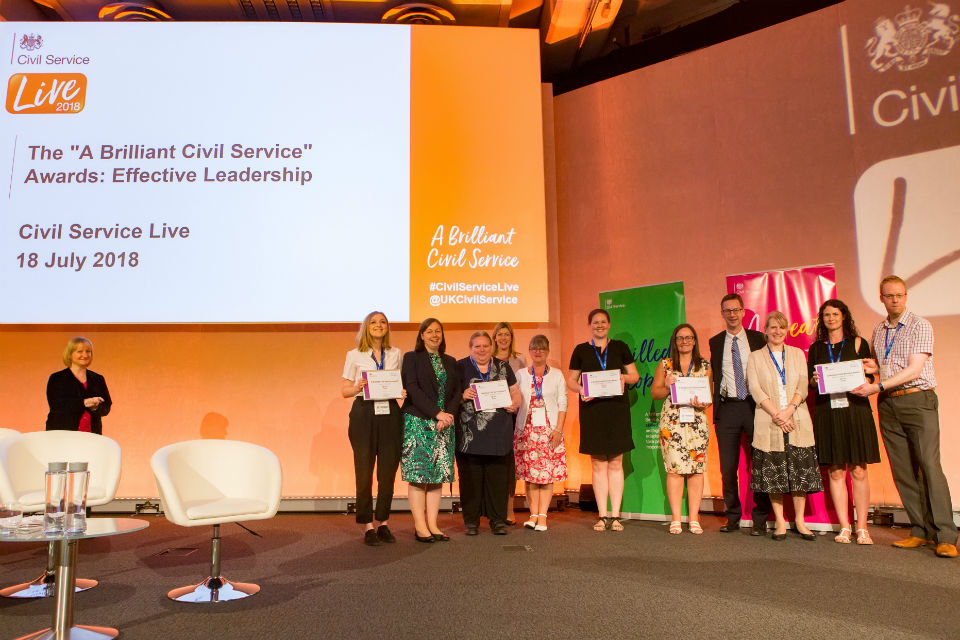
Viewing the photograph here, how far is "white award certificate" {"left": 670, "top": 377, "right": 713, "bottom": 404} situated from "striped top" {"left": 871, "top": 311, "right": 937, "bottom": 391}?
1.00 meters

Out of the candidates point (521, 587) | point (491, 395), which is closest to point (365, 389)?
point (491, 395)

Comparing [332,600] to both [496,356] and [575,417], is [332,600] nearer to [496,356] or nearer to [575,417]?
[496,356]

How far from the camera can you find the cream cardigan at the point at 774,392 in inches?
167

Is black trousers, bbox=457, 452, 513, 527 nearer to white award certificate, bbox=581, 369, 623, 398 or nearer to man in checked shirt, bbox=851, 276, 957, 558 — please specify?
white award certificate, bbox=581, 369, 623, 398

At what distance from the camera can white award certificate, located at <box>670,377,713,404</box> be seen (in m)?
4.43

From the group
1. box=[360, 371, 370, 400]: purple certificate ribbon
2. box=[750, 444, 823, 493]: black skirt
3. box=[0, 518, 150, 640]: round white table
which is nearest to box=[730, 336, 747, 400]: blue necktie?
box=[750, 444, 823, 493]: black skirt

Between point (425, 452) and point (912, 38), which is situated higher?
point (912, 38)

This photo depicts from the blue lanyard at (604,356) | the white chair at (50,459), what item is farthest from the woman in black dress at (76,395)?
the blue lanyard at (604,356)

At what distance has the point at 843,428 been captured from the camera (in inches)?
162

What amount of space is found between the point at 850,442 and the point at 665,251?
219 cm

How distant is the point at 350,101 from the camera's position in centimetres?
528

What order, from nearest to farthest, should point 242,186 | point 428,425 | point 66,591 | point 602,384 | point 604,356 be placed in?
point 66,591, point 428,425, point 602,384, point 604,356, point 242,186

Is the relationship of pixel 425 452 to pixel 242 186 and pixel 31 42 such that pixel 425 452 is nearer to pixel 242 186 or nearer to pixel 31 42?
pixel 242 186

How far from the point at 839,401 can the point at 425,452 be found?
2.53 metres
